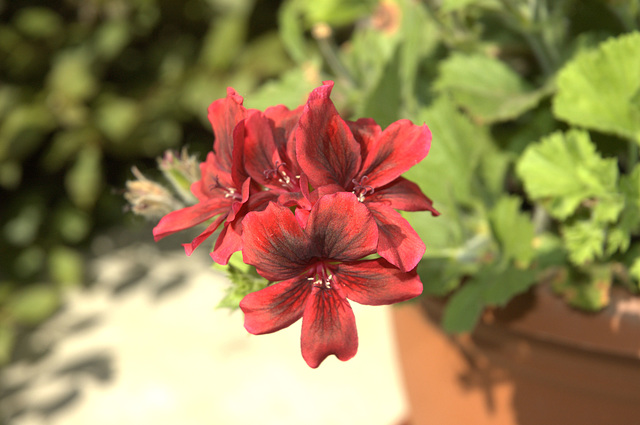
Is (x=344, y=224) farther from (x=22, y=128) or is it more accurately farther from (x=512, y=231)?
(x=22, y=128)

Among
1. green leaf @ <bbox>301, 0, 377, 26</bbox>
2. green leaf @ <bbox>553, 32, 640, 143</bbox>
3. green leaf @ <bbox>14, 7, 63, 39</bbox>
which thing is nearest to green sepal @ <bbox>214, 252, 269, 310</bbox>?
green leaf @ <bbox>553, 32, 640, 143</bbox>

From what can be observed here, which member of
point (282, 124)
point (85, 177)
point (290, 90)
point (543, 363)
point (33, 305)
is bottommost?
point (543, 363)

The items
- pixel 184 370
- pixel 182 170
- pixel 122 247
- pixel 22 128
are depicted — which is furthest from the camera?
pixel 122 247

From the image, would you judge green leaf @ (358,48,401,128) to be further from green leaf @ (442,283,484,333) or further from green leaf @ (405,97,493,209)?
green leaf @ (442,283,484,333)

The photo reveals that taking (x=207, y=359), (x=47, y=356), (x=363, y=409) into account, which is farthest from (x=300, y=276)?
(x=47, y=356)

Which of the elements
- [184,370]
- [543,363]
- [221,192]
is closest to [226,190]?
[221,192]

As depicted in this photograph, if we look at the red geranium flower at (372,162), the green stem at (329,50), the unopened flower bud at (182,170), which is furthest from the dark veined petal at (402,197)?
the green stem at (329,50)

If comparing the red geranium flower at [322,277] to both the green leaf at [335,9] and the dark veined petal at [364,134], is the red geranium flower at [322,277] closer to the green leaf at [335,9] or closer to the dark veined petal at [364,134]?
the dark veined petal at [364,134]
